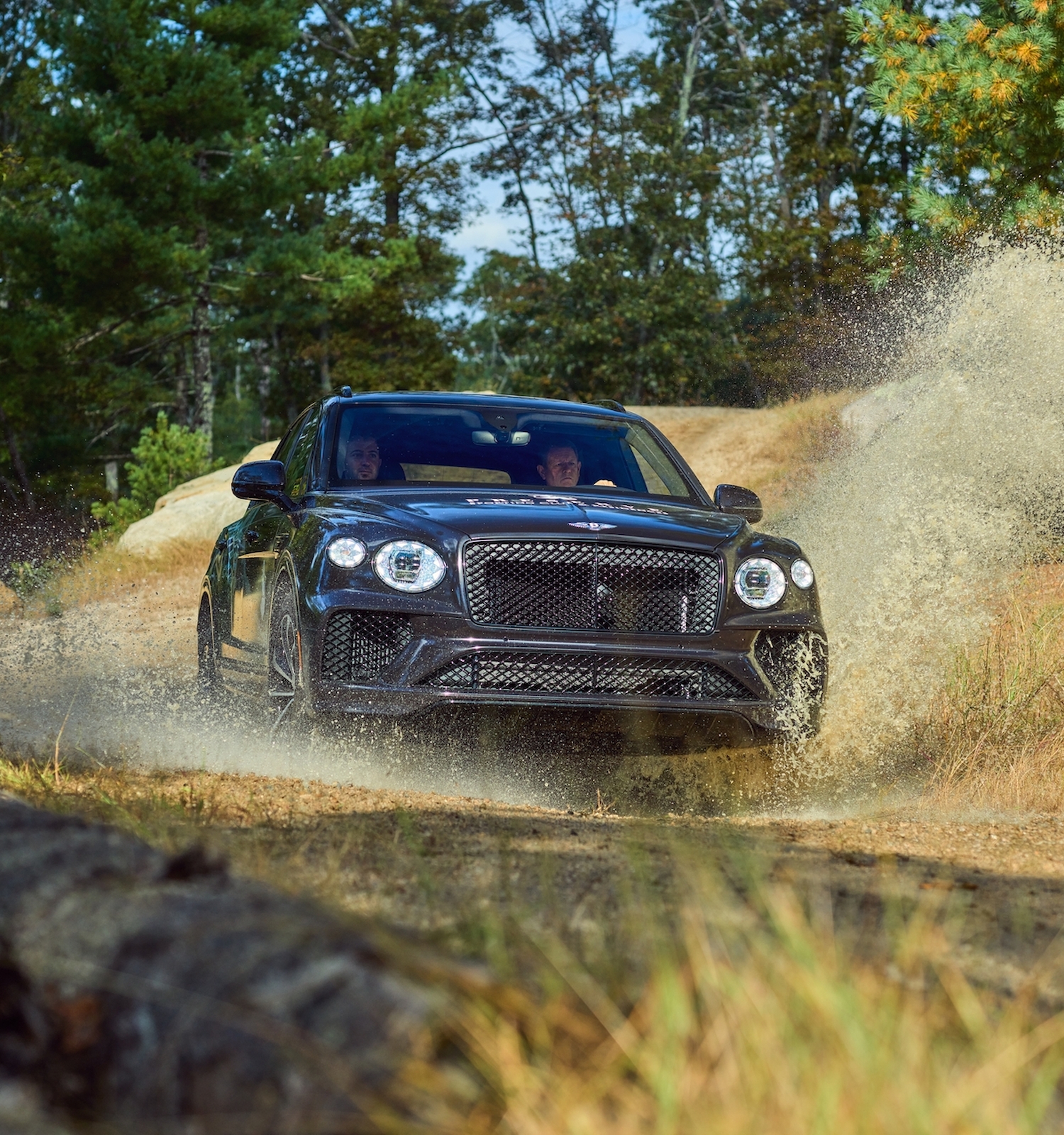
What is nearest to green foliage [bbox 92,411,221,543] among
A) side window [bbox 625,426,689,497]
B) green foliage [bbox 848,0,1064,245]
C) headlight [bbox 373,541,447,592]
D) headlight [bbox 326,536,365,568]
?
green foliage [bbox 848,0,1064,245]

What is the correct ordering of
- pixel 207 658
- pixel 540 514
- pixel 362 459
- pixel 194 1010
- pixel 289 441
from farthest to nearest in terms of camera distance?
1. pixel 207 658
2. pixel 289 441
3. pixel 362 459
4. pixel 540 514
5. pixel 194 1010

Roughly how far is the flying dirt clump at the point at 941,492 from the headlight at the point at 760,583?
1.54 m

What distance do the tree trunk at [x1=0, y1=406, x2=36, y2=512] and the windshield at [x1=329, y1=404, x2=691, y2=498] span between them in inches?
1043

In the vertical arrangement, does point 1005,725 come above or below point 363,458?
below

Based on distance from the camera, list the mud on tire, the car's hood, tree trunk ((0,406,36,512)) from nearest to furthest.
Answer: the car's hood → the mud on tire → tree trunk ((0,406,36,512))

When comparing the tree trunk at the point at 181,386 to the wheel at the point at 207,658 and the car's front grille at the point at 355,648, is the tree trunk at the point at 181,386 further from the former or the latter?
the car's front grille at the point at 355,648

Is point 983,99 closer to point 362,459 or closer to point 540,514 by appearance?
point 362,459

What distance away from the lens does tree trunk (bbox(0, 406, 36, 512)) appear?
1339 inches

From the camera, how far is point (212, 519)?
65.2ft

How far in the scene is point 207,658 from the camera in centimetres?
841

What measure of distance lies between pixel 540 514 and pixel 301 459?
1.81 m

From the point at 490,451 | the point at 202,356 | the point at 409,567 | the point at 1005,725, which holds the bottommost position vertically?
the point at 1005,725

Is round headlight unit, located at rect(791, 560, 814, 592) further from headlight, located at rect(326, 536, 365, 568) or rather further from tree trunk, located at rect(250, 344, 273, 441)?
tree trunk, located at rect(250, 344, 273, 441)

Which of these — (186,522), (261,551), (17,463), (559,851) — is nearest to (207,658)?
(261,551)
